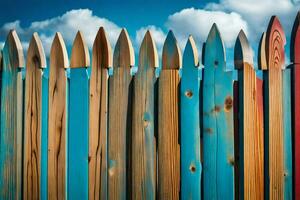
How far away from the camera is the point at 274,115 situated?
2918 millimetres

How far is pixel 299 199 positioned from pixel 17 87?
2.72 metres

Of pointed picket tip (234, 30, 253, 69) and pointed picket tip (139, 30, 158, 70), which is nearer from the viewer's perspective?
pointed picket tip (234, 30, 253, 69)

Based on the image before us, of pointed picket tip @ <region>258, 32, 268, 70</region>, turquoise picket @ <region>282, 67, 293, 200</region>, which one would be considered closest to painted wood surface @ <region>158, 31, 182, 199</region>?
pointed picket tip @ <region>258, 32, 268, 70</region>

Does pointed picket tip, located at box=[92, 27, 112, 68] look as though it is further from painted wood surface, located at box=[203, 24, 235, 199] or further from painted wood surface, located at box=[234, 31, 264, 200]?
painted wood surface, located at box=[234, 31, 264, 200]

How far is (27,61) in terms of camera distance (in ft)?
11.2

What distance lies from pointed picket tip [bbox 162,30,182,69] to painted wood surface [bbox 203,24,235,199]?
23cm

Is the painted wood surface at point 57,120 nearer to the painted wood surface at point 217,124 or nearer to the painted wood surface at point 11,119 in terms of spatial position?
the painted wood surface at point 11,119

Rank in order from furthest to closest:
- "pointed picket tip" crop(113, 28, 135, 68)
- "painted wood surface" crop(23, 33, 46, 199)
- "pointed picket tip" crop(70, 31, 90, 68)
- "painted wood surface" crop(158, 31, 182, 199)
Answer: "painted wood surface" crop(23, 33, 46, 199)
"pointed picket tip" crop(70, 31, 90, 68)
"pointed picket tip" crop(113, 28, 135, 68)
"painted wood surface" crop(158, 31, 182, 199)

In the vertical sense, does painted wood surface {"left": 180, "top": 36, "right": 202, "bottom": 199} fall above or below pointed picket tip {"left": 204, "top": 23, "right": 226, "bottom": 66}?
below

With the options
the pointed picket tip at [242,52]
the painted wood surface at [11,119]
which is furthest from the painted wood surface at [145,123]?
the painted wood surface at [11,119]

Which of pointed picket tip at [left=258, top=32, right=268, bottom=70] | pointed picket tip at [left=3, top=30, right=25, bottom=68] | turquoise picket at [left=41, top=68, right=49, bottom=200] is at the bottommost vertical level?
turquoise picket at [left=41, top=68, right=49, bottom=200]

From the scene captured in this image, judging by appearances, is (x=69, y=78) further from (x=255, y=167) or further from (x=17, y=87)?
(x=255, y=167)

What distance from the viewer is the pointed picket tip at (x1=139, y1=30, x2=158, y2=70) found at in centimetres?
304

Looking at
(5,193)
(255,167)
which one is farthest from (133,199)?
(5,193)
